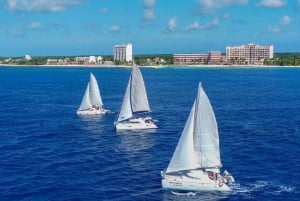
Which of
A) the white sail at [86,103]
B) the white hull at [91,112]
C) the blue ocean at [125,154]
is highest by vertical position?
the white sail at [86,103]

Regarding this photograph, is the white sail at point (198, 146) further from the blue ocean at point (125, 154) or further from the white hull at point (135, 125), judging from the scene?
the white hull at point (135, 125)

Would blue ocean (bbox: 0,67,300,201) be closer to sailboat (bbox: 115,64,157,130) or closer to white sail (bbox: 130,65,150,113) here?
sailboat (bbox: 115,64,157,130)

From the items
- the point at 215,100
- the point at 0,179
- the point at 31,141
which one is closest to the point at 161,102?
the point at 215,100

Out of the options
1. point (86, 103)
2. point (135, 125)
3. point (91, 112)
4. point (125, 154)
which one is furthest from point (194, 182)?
point (86, 103)

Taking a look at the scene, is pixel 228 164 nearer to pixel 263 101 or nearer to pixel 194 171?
pixel 194 171

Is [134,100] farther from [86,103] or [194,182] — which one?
[194,182]

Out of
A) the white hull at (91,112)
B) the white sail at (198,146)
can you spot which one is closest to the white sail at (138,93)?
the white hull at (91,112)
